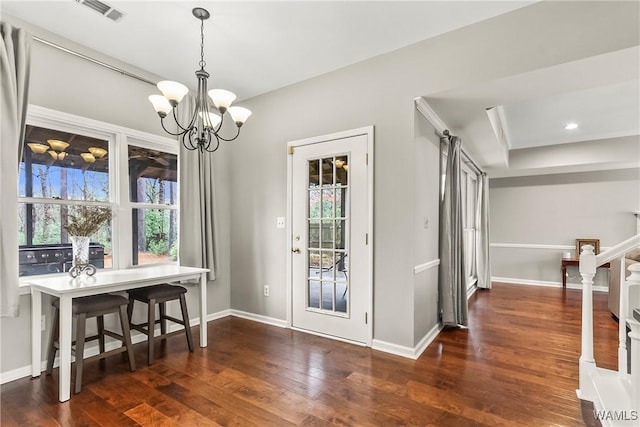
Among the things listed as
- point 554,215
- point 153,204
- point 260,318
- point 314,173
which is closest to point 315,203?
point 314,173

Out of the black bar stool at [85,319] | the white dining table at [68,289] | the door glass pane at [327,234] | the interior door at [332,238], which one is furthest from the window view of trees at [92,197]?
the door glass pane at [327,234]

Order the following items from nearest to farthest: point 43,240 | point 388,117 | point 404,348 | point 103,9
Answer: point 103,9 → point 43,240 → point 404,348 → point 388,117

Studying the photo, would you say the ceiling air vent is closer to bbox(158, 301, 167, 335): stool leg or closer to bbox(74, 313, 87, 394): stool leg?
bbox(74, 313, 87, 394): stool leg

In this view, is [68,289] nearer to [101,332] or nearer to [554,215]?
[101,332]

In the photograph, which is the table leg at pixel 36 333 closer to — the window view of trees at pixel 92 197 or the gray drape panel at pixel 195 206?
the window view of trees at pixel 92 197

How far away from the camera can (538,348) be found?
305 centimetres

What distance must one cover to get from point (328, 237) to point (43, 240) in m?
2.43

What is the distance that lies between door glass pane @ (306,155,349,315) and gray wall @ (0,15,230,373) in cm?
148

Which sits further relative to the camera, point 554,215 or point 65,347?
point 554,215

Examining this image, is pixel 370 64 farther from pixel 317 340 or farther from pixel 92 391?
pixel 92 391

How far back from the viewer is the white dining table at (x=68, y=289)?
2145 mm

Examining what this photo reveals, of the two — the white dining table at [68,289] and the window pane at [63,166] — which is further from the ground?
the window pane at [63,166]

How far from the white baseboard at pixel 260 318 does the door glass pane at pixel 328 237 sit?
45 centimetres

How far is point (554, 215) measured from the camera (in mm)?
6266
